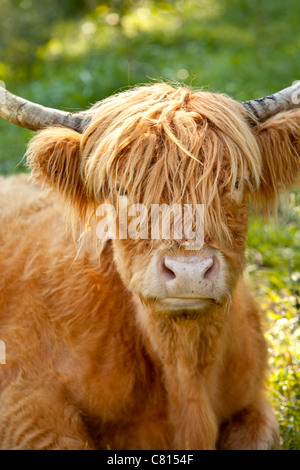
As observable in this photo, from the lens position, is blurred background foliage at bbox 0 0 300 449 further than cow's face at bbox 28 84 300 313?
Yes

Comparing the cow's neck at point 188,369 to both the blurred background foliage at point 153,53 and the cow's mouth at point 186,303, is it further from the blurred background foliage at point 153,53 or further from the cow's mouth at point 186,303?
the blurred background foliage at point 153,53

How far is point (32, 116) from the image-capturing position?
12.6 feet

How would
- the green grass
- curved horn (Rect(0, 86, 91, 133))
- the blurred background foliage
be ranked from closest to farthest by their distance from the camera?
curved horn (Rect(0, 86, 91, 133)), the green grass, the blurred background foliage

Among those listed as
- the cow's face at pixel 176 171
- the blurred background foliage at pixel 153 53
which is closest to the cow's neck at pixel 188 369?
the cow's face at pixel 176 171

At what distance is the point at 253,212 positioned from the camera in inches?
158

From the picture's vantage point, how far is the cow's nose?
309 cm

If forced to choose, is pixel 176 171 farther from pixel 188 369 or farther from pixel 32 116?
pixel 188 369

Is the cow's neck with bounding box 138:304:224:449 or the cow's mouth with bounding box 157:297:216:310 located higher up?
the cow's mouth with bounding box 157:297:216:310

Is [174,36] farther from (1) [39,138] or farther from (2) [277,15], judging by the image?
(1) [39,138]

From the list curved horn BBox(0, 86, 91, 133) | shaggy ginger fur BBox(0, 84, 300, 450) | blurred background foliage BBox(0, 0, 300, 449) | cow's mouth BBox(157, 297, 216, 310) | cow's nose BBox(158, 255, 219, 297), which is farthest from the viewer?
blurred background foliage BBox(0, 0, 300, 449)

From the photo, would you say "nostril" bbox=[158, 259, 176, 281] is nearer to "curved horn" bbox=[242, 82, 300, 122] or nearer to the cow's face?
the cow's face

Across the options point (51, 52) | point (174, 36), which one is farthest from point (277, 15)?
point (51, 52)

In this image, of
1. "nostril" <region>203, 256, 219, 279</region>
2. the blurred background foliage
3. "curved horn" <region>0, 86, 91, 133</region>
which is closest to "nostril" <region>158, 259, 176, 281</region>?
"nostril" <region>203, 256, 219, 279</region>

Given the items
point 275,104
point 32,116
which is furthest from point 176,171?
point 32,116
